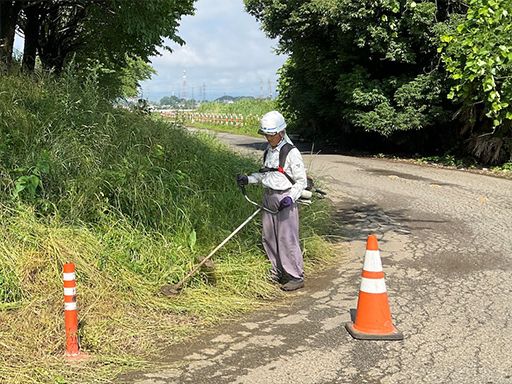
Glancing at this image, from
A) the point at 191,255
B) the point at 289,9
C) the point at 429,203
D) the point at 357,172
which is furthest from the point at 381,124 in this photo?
the point at 191,255

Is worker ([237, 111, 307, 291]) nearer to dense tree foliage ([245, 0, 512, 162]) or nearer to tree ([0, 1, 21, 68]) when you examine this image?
tree ([0, 1, 21, 68])

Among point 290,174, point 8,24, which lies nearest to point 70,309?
point 290,174

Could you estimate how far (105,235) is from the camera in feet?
18.3

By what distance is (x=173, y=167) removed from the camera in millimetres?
7488

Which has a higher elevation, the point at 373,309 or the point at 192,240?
the point at 192,240

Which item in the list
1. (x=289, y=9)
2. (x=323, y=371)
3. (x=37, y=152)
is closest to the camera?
(x=323, y=371)

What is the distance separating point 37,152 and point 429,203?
670 centimetres

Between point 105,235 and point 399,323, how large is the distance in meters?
2.87

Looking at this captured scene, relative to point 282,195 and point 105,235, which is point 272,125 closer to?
point 282,195

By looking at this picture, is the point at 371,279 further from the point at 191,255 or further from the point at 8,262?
the point at 8,262

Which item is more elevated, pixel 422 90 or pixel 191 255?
pixel 422 90

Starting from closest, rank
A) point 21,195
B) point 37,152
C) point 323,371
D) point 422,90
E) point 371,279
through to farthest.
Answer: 1. point 323,371
2. point 371,279
3. point 21,195
4. point 37,152
5. point 422,90

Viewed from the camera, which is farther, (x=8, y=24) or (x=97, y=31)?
(x=97, y=31)

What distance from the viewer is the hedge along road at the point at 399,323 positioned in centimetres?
400
